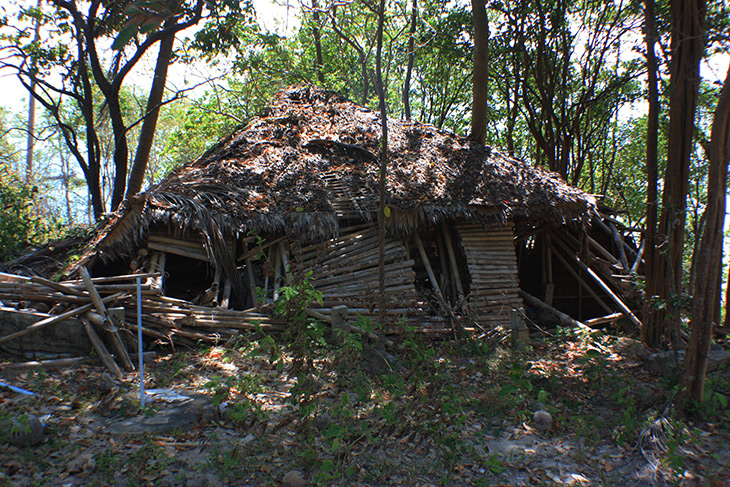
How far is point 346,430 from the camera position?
A: 146 inches

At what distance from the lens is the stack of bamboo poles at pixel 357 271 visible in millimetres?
6844

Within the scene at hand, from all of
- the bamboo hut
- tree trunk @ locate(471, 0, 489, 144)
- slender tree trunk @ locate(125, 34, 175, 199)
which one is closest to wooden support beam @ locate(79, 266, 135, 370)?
the bamboo hut

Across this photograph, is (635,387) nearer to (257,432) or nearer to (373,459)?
(373,459)

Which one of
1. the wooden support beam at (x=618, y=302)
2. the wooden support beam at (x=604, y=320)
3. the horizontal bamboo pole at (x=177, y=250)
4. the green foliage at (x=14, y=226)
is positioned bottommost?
Answer: the wooden support beam at (x=604, y=320)

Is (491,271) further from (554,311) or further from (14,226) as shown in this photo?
(14,226)

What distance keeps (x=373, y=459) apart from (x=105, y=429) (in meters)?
2.07

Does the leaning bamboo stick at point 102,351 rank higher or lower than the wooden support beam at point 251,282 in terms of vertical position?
lower

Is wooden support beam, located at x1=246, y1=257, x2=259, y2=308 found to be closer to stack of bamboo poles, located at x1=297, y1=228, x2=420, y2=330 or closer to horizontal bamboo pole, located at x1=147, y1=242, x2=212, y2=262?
horizontal bamboo pole, located at x1=147, y1=242, x2=212, y2=262

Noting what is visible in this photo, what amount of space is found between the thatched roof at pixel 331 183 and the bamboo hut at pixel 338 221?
2cm

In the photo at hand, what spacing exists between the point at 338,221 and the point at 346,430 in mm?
3815

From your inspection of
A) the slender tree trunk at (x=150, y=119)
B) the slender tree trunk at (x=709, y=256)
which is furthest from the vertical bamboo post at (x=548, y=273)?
the slender tree trunk at (x=150, y=119)

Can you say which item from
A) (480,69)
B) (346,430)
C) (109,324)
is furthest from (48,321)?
(480,69)

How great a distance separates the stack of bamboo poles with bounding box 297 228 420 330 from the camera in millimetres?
6844

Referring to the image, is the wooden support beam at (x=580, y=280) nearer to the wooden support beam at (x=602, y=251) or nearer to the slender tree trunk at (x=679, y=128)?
the wooden support beam at (x=602, y=251)
